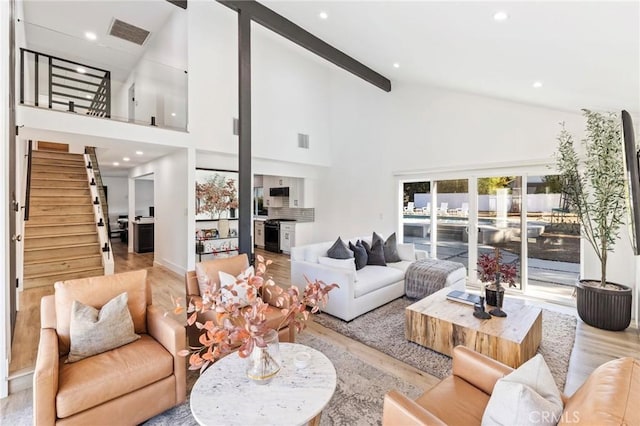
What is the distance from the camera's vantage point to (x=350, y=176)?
7.36 m

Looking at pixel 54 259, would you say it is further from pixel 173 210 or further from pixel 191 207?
pixel 191 207

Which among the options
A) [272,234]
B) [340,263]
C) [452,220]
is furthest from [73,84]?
[452,220]

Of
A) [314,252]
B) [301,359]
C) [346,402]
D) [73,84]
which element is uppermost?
[73,84]

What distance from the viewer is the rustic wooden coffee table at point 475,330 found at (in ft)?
8.21

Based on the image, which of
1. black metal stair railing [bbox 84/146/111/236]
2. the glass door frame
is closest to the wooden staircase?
black metal stair railing [bbox 84/146/111/236]

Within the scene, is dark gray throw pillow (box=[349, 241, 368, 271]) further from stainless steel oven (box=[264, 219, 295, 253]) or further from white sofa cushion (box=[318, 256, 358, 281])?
stainless steel oven (box=[264, 219, 295, 253])

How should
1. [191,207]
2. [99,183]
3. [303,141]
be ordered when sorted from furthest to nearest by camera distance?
[303,141] → [99,183] → [191,207]

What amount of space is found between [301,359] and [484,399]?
1.02 m

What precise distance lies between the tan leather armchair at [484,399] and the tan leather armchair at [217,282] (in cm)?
141

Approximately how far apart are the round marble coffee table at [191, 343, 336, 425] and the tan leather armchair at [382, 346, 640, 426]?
0.38 metres

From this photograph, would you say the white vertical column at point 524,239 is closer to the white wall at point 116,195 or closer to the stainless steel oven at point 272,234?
A: the stainless steel oven at point 272,234

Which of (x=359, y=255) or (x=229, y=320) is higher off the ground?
(x=229, y=320)

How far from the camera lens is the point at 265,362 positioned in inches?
63.4

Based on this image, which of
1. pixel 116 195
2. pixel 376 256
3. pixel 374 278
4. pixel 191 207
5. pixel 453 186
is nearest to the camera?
pixel 374 278
